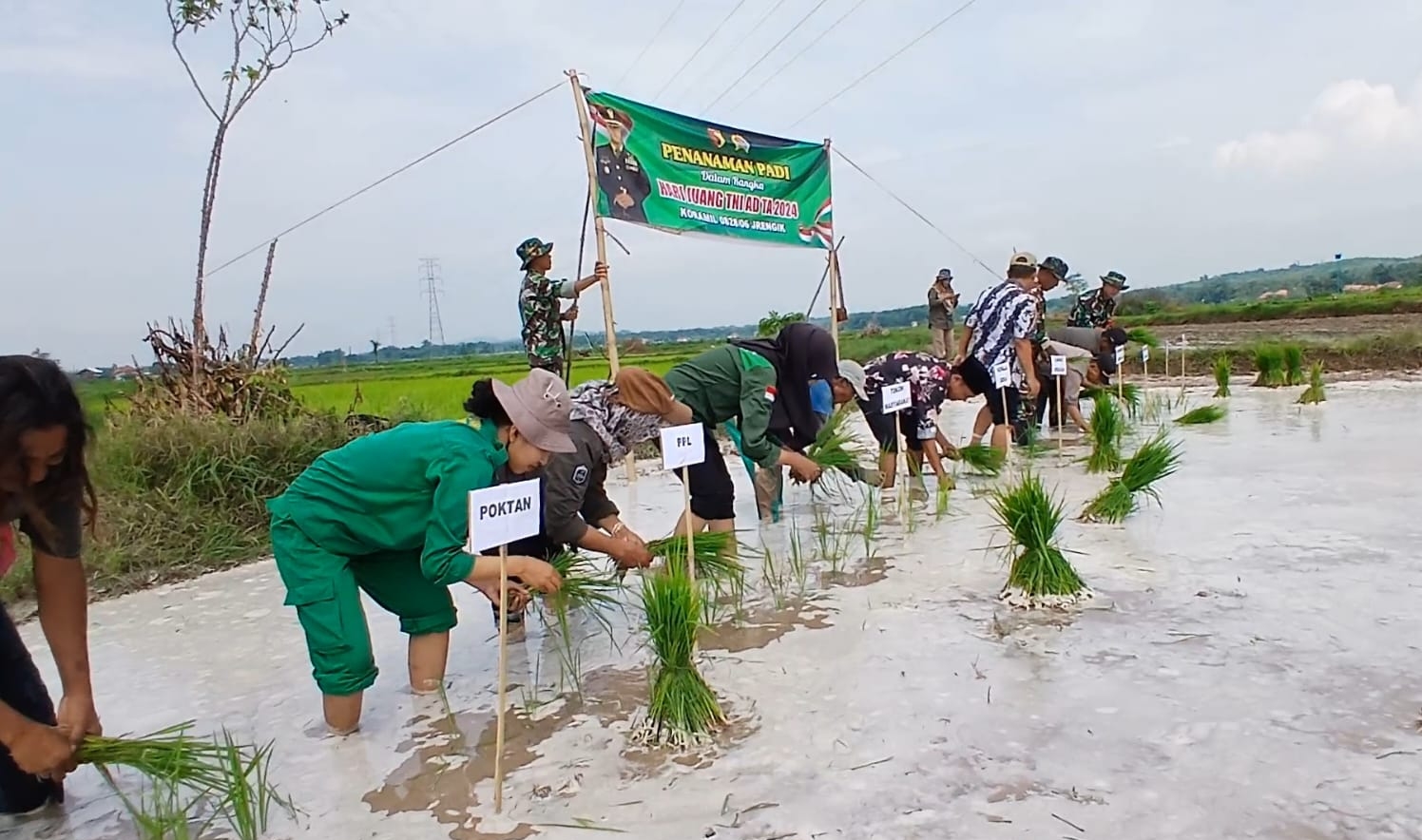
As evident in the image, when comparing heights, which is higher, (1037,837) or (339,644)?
(339,644)

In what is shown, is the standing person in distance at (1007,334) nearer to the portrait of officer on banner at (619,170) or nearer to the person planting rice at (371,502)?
the portrait of officer on banner at (619,170)

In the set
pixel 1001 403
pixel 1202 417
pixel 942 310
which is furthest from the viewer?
pixel 942 310

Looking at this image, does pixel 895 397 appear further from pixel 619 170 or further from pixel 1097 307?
pixel 1097 307

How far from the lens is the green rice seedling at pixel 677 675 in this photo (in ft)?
8.55

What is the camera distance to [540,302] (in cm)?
709

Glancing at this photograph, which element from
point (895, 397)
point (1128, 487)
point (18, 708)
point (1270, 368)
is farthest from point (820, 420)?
point (1270, 368)

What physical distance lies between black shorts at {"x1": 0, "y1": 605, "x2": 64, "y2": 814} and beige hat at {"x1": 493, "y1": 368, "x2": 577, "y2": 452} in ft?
4.38

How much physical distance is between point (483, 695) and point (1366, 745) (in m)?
2.41

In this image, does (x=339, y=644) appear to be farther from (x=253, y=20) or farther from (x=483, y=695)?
(x=253, y=20)

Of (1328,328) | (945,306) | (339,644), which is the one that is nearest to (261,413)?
(339,644)

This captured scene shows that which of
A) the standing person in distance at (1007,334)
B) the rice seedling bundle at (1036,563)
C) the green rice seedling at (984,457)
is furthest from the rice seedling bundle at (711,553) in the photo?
the standing person in distance at (1007,334)

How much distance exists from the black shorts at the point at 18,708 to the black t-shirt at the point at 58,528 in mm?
253

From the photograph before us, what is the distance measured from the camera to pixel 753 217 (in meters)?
7.74

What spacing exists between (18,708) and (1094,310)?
351 inches
